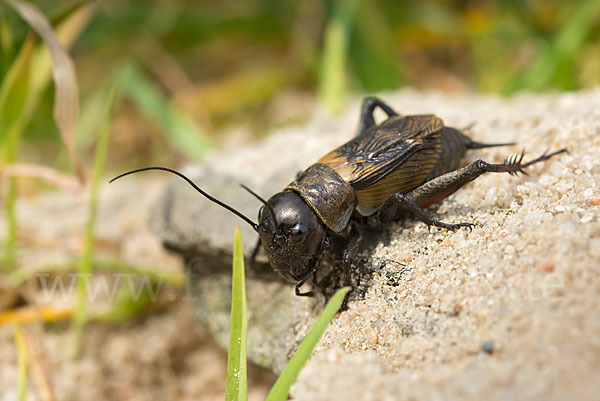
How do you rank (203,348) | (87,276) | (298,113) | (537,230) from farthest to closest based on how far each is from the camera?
(298,113)
(203,348)
(87,276)
(537,230)

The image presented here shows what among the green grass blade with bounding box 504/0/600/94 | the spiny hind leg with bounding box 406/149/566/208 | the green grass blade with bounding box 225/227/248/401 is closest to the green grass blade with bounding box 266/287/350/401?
the green grass blade with bounding box 225/227/248/401

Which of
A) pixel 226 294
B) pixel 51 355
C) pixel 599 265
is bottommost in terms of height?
pixel 51 355

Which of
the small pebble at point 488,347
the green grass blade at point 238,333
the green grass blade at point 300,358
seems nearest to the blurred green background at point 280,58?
the green grass blade at point 238,333

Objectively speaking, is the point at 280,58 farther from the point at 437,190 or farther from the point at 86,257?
the point at 437,190

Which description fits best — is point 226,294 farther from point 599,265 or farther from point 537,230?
point 599,265

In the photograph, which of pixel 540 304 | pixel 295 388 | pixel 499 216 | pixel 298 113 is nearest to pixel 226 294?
pixel 295 388

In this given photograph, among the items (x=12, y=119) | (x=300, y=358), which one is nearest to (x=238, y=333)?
(x=300, y=358)

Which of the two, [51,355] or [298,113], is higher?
[298,113]
